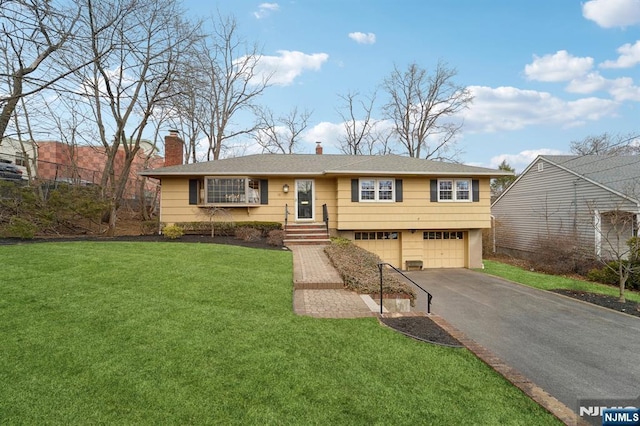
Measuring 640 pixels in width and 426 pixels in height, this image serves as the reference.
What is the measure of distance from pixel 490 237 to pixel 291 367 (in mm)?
20620

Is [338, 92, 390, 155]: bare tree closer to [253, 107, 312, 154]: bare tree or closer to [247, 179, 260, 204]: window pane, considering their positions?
[253, 107, 312, 154]: bare tree

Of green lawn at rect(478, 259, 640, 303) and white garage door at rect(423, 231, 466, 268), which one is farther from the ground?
white garage door at rect(423, 231, 466, 268)

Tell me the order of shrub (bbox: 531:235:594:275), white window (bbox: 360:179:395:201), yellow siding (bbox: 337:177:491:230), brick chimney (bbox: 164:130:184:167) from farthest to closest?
brick chimney (bbox: 164:130:184:167)
shrub (bbox: 531:235:594:275)
white window (bbox: 360:179:395:201)
yellow siding (bbox: 337:177:491:230)

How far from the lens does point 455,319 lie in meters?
7.00

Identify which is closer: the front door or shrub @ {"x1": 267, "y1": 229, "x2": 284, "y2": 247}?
shrub @ {"x1": 267, "y1": 229, "x2": 284, "y2": 247}

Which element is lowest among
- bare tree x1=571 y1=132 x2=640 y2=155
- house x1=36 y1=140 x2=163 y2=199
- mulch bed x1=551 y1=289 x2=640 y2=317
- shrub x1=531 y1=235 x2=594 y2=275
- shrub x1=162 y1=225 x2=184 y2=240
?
mulch bed x1=551 y1=289 x2=640 y2=317

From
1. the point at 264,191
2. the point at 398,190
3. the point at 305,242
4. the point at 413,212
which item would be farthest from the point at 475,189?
the point at 264,191

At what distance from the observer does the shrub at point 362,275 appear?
6.26 m

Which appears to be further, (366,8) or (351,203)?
(351,203)

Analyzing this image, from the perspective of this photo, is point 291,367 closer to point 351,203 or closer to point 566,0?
point 351,203

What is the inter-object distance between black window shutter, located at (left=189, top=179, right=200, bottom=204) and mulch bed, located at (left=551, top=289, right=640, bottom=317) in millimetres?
13641

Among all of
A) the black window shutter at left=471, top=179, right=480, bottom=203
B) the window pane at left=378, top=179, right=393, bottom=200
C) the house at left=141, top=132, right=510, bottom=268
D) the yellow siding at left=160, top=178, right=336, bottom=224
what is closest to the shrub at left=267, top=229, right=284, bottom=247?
the house at left=141, top=132, right=510, bottom=268

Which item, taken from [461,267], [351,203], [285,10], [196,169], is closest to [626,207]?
[461,267]

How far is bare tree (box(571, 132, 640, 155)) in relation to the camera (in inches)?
1058
